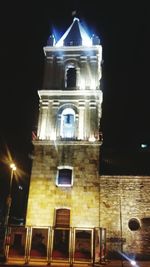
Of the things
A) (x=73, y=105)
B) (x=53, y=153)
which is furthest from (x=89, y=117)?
(x=53, y=153)

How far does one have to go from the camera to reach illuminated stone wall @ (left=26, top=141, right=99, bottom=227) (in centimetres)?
2181

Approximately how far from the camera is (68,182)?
22938 mm

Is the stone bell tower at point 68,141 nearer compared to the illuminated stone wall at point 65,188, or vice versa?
the illuminated stone wall at point 65,188

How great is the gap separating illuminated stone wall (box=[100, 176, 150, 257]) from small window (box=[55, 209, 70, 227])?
7.84 feet

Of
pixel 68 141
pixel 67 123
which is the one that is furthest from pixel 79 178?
pixel 67 123

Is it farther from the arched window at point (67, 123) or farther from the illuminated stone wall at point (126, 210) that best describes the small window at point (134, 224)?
the arched window at point (67, 123)

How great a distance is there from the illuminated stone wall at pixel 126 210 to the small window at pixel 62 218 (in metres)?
2.39

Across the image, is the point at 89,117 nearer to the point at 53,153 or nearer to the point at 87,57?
the point at 53,153

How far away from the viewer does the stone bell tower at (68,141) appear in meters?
22.1

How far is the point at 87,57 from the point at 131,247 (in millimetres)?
15435

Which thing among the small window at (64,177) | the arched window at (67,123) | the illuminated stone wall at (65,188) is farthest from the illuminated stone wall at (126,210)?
the arched window at (67,123)

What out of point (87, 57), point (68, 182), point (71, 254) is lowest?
point (71, 254)

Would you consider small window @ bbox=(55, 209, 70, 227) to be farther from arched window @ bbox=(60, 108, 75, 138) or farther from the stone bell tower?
arched window @ bbox=(60, 108, 75, 138)

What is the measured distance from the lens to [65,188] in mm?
22625
